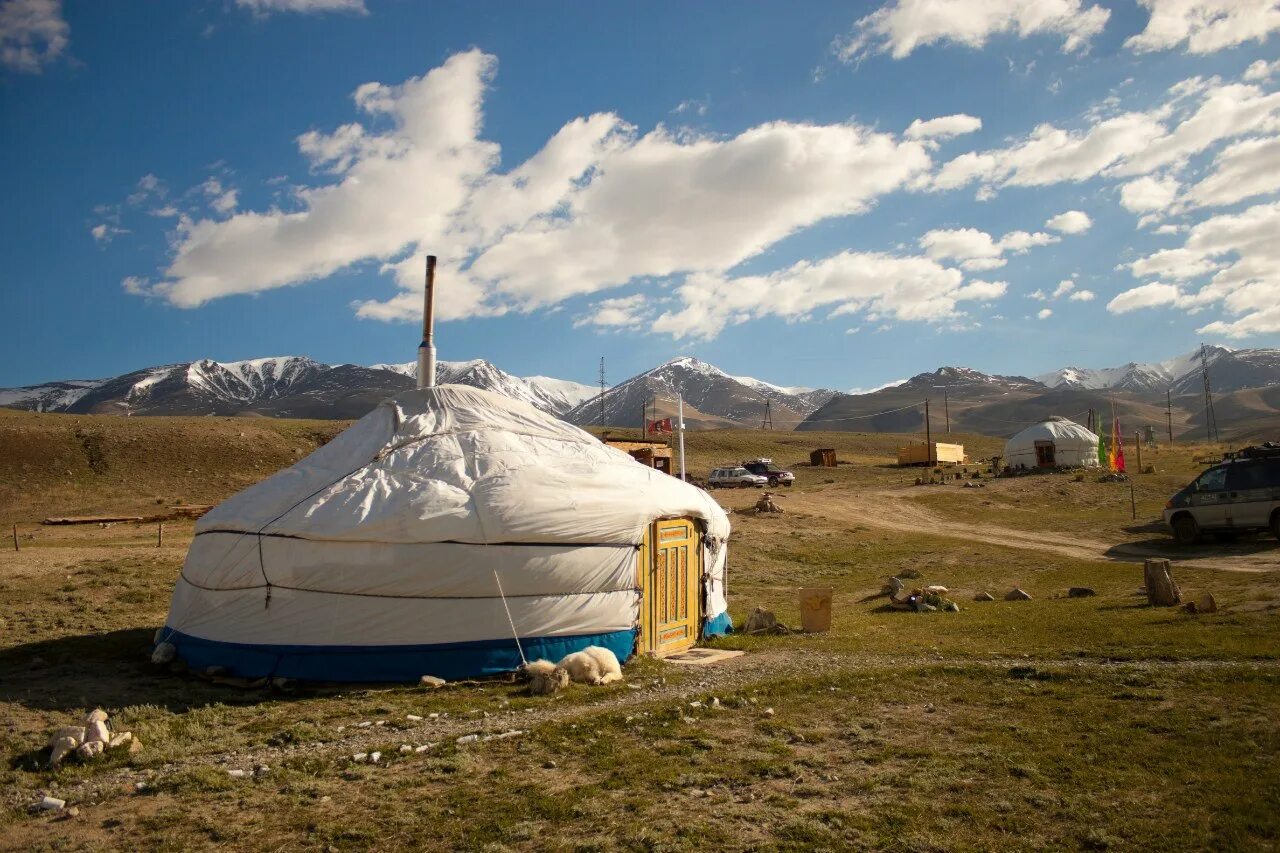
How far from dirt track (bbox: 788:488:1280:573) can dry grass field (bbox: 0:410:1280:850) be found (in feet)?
9.37

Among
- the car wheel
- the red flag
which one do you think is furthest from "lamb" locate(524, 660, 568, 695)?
the red flag

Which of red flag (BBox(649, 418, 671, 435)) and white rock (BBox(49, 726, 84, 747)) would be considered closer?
white rock (BBox(49, 726, 84, 747))

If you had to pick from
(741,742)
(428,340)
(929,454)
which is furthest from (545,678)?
(929,454)

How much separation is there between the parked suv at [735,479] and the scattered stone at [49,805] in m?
35.5

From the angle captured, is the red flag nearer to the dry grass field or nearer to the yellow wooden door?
the dry grass field

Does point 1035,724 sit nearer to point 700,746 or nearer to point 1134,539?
point 700,746

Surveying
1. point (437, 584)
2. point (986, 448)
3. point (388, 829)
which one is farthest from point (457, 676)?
point (986, 448)

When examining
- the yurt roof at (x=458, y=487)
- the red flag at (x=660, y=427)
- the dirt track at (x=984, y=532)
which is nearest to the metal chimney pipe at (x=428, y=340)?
the yurt roof at (x=458, y=487)

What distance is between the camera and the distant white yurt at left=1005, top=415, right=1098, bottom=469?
137 feet

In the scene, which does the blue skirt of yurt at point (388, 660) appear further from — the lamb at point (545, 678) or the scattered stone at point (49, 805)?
the scattered stone at point (49, 805)

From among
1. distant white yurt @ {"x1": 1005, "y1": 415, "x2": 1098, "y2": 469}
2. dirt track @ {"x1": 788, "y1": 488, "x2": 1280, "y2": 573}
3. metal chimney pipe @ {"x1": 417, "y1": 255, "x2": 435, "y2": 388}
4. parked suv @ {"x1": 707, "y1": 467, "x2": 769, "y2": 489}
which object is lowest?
dirt track @ {"x1": 788, "y1": 488, "x2": 1280, "y2": 573}

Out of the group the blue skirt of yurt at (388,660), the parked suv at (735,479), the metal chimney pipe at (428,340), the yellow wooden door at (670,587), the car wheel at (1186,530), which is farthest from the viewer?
the parked suv at (735,479)

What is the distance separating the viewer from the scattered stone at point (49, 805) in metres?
5.35

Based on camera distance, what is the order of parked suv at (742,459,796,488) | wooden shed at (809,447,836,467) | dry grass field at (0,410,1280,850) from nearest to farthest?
dry grass field at (0,410,1280,850), parked suv at (742,459,796,488), wooden shed at (809,447,836,467)
